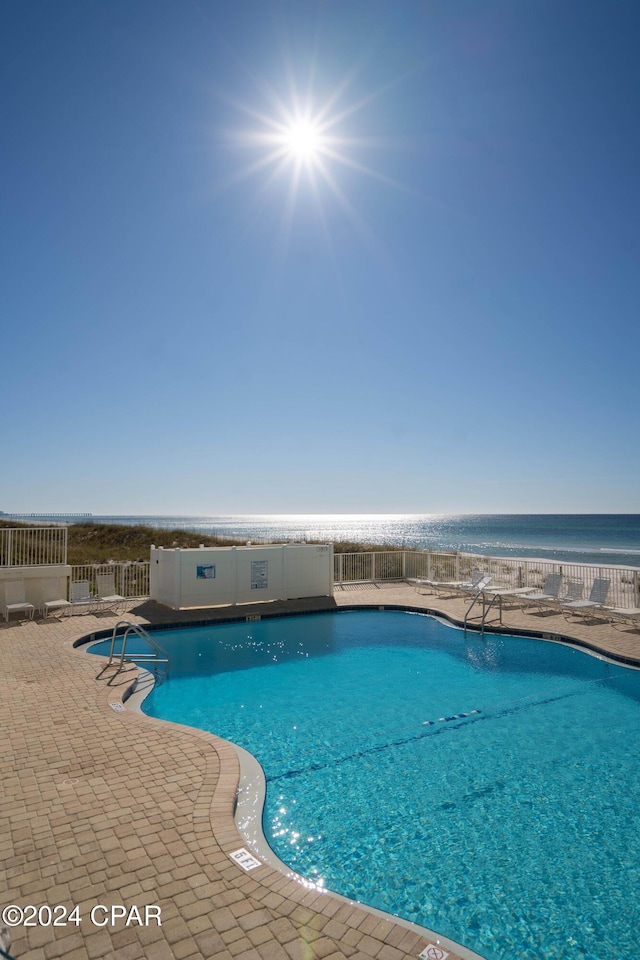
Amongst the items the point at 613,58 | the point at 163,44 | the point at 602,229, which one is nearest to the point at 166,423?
the point at 163,44

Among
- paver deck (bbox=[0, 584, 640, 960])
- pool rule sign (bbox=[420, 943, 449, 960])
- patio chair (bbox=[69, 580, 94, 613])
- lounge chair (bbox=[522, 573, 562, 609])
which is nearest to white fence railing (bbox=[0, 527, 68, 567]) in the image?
patio chair (bbox=[69, 580, 94, 613])

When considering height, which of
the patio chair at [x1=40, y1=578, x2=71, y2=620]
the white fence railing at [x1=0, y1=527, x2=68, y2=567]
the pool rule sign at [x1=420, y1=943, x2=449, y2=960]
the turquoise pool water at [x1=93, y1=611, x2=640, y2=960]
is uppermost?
the white fence railing at [x1=0, y1=527, x2=68, y2=567]

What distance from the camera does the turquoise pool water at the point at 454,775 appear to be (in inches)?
129

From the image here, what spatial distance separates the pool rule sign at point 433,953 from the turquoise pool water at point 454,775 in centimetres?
60

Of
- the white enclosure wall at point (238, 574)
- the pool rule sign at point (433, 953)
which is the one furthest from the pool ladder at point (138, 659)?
the pool rule sign at point (433, 953)

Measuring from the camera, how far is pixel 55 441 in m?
23.1

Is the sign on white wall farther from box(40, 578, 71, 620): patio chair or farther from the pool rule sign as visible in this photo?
the pool rule sign

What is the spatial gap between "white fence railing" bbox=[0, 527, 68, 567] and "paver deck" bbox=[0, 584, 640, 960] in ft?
21.4

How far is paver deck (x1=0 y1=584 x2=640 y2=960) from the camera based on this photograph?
8.12 feet

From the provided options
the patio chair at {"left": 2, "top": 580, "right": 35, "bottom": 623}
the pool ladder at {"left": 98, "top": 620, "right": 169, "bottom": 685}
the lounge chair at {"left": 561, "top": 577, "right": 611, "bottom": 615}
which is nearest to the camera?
the pool ladder at {"left": 98, "top": 620, "right": 169, "bottom": 685}

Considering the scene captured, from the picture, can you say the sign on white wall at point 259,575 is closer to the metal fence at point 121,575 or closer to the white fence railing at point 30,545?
the metal fence at point 121,575

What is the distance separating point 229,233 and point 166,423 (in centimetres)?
1263

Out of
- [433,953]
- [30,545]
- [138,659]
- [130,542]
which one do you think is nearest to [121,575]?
[30,545]

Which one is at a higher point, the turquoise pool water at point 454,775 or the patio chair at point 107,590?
the patio chair at point 107,590
